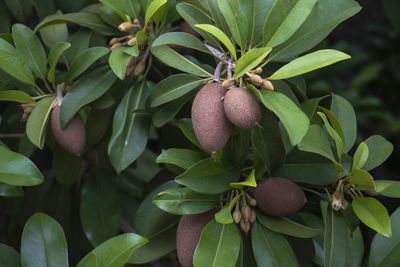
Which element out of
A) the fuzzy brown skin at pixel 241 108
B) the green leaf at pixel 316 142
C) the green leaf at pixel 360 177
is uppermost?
the fuzzy brown skin at pixel 241 108

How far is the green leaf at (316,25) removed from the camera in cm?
83

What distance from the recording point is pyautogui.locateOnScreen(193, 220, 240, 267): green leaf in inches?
30.4

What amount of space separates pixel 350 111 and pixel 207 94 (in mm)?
337

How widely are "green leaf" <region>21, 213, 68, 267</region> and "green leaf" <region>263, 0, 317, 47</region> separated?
1.72 feet

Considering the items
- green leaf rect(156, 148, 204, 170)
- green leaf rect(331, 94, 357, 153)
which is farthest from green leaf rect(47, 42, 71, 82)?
green leaf rect(331, 94, 357, 153)

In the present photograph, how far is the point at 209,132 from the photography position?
2.45 ft

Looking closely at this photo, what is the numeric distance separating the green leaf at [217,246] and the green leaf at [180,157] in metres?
0.12

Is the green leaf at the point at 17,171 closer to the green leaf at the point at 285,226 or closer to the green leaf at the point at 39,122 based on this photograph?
the green leaf at the point at 39,122

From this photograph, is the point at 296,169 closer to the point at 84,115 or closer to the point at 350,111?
the point at 350,111

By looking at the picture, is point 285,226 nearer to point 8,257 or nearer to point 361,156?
point 361,156

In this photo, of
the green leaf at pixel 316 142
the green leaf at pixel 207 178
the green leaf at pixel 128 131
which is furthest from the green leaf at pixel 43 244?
the green leaf at pixel 316 142

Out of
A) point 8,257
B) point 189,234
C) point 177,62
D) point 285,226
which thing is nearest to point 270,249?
point 285,226

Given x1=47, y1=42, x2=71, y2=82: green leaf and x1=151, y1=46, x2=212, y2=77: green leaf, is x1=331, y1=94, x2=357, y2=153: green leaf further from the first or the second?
x1=47, y1=42, x2=71, y2=82: green leaf

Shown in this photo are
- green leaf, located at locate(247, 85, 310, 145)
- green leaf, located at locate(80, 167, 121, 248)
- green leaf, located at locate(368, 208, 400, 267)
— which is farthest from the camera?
green leaf, located at locate(80, 167, 121, 248)
